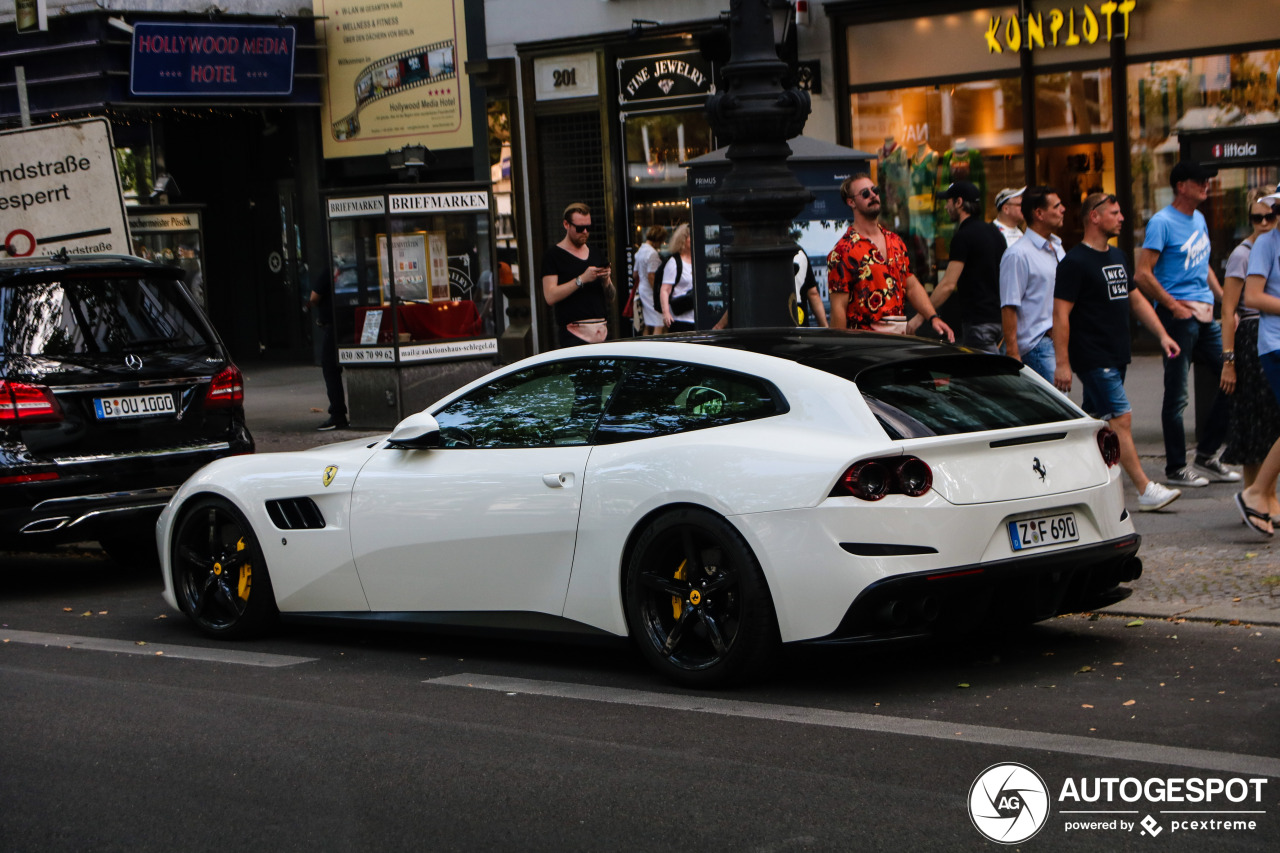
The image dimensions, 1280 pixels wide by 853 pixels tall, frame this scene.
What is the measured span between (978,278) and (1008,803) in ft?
21.5

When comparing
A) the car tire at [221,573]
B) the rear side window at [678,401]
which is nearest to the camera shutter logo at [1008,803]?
the rear side window at [678,401]

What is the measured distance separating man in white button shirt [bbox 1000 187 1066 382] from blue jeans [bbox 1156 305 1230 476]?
0.80 metres

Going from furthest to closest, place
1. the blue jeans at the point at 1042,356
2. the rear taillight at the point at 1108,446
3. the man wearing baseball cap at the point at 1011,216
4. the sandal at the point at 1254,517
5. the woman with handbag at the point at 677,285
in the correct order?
1. the woman with handbag at the point at 677,285
2. the man wearing baseball cap at the point at 1011,216
3. the blue jeans at the point at 1042,356
4. the sandal at the point at 1254,517
5. the rear taillight at the point at 1108,446

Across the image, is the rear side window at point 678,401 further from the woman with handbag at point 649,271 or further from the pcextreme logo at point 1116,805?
the woman with handbag at point 649,271

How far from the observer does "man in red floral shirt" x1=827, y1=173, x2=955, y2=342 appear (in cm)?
962

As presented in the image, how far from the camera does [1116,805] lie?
4461 millimetres

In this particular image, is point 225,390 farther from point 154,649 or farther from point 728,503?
point 728,503

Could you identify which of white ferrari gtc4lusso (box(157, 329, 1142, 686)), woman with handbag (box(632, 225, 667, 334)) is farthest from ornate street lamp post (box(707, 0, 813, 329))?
woman with handbag (box(632, 225, 667, 334))

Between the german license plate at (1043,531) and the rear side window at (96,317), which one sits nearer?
the german license plate at (1043,531)

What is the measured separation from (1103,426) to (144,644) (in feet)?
14.5

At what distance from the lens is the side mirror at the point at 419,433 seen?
6824 millimetres

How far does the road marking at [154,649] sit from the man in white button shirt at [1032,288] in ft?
16.3

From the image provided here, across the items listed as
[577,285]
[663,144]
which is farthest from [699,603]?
[663,144]

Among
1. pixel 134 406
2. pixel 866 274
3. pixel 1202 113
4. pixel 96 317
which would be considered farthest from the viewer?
pixel 1202 113
